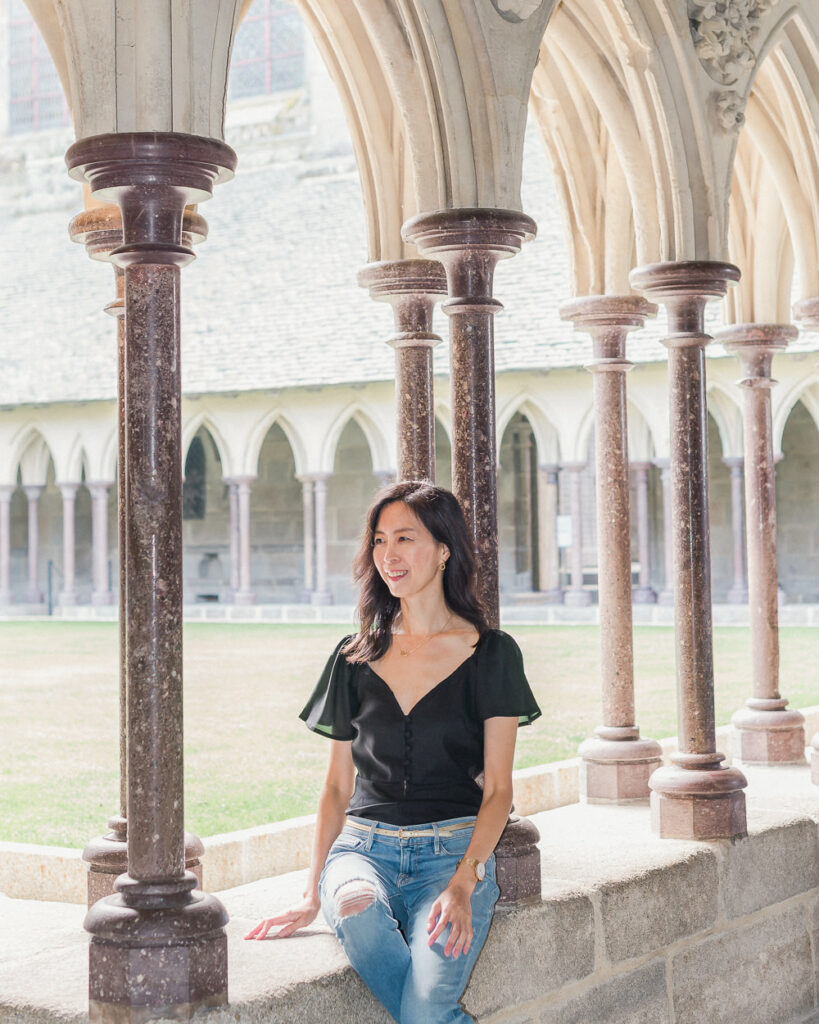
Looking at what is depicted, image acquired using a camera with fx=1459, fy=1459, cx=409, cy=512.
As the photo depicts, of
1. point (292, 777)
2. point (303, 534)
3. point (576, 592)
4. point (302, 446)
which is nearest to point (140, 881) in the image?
point (292, 777)

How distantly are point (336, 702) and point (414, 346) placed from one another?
1.88 metres

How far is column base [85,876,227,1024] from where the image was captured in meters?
2.94

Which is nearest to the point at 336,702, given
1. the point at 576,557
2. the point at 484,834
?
the point at 484,834

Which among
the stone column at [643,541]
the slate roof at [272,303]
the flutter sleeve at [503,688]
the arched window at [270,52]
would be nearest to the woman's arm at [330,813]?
the flutter sleeve at [503,688]

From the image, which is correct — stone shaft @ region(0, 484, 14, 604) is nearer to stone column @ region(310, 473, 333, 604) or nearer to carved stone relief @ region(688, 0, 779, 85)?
stone column @ region(310, 473, 333, 604)

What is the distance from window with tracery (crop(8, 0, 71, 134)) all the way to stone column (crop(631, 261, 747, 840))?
31.4 m

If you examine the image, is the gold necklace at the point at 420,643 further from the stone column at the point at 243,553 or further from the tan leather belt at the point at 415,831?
the stone column at the point at 243,553

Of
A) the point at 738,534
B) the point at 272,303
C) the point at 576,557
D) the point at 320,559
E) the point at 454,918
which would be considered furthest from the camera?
the point at 272,303

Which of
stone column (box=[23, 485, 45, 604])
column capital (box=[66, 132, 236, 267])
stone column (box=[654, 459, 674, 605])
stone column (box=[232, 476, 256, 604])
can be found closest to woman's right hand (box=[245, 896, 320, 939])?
column capital (box=[66, 132, 236, 267])

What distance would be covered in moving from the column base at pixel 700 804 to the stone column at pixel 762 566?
5.60 ft

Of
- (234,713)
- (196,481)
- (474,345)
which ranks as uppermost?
(196,481)

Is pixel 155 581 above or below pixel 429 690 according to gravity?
above

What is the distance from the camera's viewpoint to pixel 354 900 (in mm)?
3020

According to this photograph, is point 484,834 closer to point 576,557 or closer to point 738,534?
point 576,557
